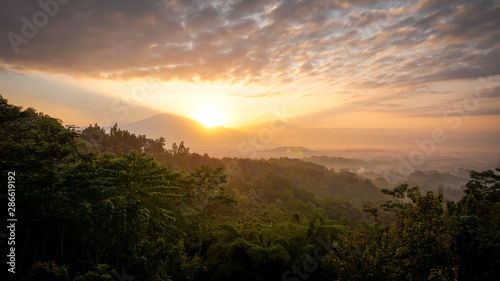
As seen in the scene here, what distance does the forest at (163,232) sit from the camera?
7594 mm

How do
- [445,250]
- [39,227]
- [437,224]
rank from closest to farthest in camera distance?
[445,250] < [437,224] < [39,227]

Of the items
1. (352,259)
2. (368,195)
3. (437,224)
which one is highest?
(437,224)

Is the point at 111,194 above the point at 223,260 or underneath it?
above

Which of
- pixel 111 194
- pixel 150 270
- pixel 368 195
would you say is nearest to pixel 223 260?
pixel 150 270

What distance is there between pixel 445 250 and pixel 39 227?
15.9m

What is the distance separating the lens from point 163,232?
44.6 feet

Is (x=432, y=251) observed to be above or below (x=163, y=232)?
above

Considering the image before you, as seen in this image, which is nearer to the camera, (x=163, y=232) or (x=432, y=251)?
(x=432, y=251)

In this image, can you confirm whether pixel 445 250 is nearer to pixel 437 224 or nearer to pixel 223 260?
pixel 437 224

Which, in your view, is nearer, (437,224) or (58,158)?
(437,224)

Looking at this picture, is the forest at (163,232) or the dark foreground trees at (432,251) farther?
the forest at (163,232)

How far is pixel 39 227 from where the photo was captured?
458 inches

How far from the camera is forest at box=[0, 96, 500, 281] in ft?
24.9

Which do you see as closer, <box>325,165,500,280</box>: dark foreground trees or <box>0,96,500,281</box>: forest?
<box>325,165,500,280</box>: dark foreground trees
